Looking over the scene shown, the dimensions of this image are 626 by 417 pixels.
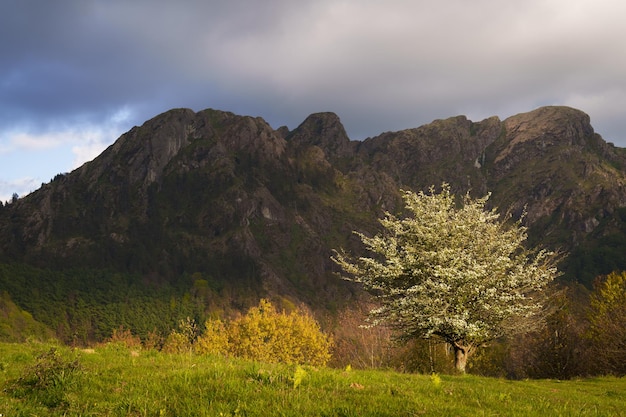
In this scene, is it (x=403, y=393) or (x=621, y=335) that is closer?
(x=403, y=393)

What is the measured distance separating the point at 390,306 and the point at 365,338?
30210 mm

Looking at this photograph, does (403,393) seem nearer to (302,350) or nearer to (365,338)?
(365,338)

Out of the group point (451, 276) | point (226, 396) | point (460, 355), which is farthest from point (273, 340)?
point (226, 396)

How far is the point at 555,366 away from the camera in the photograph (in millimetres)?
51969

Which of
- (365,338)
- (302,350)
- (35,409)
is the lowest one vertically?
(302,350)

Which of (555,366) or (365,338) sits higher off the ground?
(365,338)

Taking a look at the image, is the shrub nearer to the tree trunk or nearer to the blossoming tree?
the blossoming tree

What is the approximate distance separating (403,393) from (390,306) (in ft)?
54.9

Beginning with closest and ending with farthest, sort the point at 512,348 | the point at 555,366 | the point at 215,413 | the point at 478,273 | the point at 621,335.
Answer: the point at 215,413
the point at 478,273
the point at 621,335
the point at 555,366
the point at 512,348

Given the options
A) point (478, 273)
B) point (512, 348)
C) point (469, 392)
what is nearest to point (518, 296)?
point (478, 273)

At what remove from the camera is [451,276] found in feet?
77.0

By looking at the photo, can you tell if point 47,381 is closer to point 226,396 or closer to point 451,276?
point 226,396

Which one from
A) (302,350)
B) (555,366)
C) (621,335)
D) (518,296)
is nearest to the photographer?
(518,296)

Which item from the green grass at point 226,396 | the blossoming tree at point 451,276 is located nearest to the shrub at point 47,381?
the green grass at point 226,396
